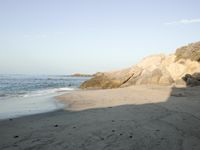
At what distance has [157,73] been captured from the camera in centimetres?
2538

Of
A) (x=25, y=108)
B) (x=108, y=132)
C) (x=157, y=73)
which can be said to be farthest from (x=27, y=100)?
(x=157, y=73)

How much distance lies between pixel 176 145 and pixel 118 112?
3.55 meters

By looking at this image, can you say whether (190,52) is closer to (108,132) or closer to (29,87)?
(29,87)

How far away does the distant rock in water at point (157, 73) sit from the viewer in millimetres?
24919

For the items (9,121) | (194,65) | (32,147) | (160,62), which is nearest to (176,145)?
(32,147)

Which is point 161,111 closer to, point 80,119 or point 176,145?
point 80,119

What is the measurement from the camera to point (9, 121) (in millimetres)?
7852

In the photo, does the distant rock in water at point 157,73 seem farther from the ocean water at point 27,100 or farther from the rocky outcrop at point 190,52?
the ocean water at point 27,100

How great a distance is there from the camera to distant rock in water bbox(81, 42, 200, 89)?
981 inches

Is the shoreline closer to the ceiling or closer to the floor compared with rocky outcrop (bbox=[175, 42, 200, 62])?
closer to the floor

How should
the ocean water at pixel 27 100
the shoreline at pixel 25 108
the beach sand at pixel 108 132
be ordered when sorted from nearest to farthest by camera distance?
the beach sand at pixel 108 132, the shoreline at pixel 25 108, the ocean water at pixel 27 100

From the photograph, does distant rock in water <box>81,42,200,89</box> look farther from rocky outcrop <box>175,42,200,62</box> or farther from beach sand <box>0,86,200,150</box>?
beach sand <box>0,86,200,150</box>

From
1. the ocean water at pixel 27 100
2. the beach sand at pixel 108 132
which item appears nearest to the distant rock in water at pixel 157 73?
the ocean water at pixel 27 100

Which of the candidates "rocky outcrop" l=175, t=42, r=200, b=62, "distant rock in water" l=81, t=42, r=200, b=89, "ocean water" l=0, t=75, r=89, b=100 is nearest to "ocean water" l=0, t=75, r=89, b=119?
"ocean water" l=0, t=75, r=89, b=100
